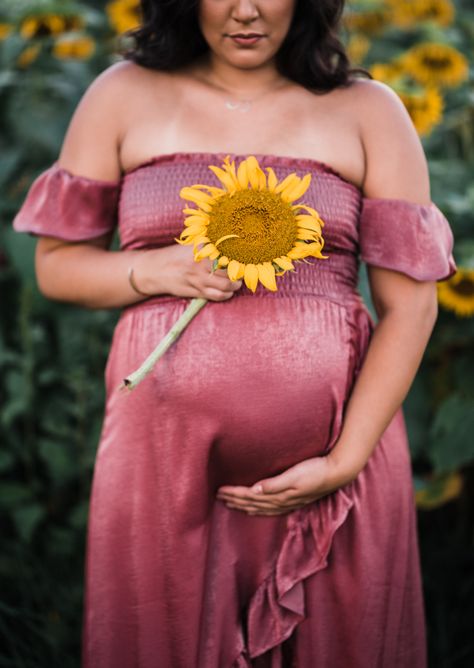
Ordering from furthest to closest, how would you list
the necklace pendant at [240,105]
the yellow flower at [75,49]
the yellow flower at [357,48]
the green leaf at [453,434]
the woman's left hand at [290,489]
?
1. the yellow flower at [357,48]
2. the yellow flower at [75,49]
3. the green leaf at [453,434]
4. the necklace pendant at [240,105]
5. the woman's left hand at [290,489]

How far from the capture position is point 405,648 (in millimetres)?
1832

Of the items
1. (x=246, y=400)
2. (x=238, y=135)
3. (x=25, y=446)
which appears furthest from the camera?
(x=25, y=446)

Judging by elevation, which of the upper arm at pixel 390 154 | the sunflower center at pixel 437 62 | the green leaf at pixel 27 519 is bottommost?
the green leaf at pixel 27 519

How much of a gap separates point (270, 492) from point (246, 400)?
178 mm

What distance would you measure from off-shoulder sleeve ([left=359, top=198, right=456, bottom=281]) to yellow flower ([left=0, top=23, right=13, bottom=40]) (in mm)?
1869

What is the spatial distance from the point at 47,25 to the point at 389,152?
1.62 metres

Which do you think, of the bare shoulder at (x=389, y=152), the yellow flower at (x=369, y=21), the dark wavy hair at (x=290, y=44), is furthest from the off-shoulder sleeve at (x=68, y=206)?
the yellow flower at (x=369, y=21)

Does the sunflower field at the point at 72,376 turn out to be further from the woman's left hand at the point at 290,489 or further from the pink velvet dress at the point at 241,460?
the woman's left hand at the point at 290,489

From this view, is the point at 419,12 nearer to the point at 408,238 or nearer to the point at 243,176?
the point at 408,238

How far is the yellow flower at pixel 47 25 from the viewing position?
114 inches

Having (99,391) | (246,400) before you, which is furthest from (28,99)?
(246,400)

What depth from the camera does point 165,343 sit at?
148 cm

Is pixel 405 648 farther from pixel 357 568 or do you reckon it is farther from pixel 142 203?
pixel 142 203

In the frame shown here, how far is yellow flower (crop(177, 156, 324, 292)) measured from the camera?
1.40 meters
